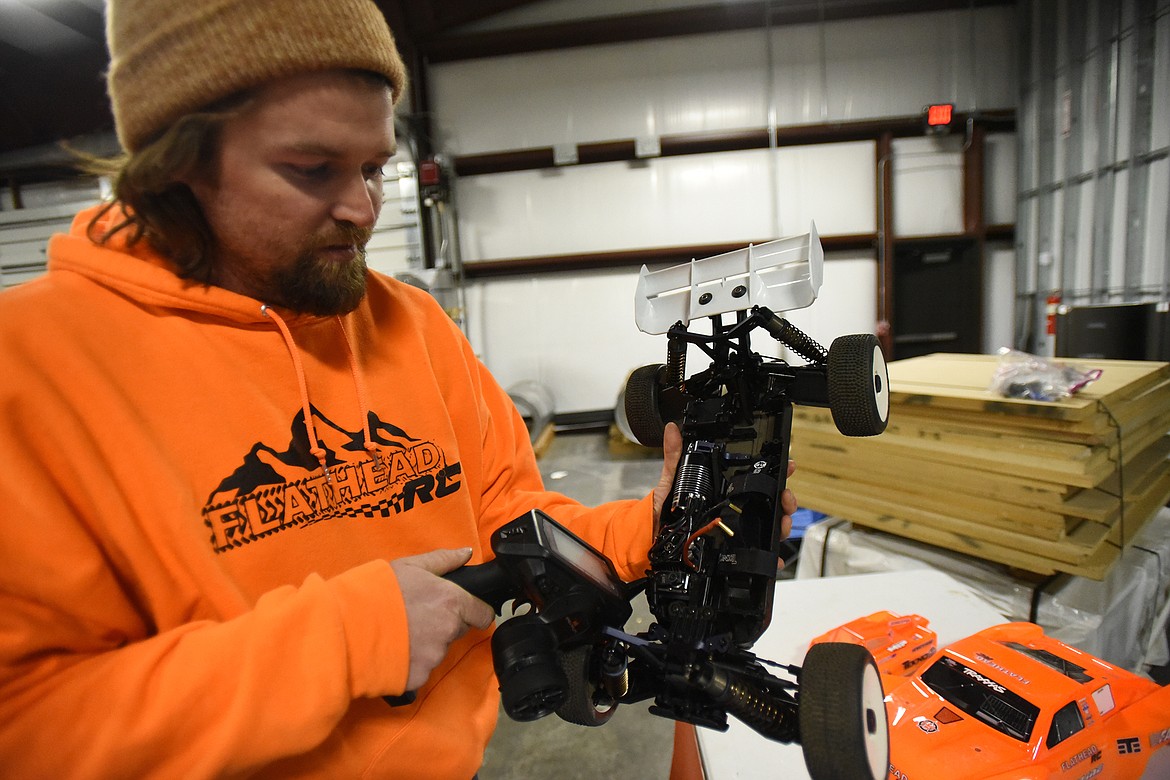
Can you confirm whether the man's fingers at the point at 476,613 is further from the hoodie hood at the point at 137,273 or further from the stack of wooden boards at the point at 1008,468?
the stack of wooden boards at the point at 1008,468

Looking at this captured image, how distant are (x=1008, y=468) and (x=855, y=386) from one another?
4.41 feet

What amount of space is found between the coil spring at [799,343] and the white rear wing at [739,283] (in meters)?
0.05

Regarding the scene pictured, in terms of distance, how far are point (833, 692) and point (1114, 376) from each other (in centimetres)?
235

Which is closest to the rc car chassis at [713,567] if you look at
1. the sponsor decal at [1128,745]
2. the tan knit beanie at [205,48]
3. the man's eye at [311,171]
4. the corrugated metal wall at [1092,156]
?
the man's eye at [311,171]

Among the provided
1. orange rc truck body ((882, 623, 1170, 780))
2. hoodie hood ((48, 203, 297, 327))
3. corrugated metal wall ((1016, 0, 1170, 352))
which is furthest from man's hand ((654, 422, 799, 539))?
corrugated metal wall ((1016, 0, 1170, 352))

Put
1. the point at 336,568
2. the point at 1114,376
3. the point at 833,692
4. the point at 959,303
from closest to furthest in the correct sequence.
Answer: the point at 833,692, the point at 336,568, the point at 1114,376, the point at 959,303

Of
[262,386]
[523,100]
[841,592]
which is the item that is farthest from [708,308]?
[523,100]

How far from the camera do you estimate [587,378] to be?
6.44 meters

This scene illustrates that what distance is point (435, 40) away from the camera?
5750mm

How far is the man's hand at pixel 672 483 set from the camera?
1.08 metres

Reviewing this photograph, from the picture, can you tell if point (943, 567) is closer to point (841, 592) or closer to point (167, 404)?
point (841, 592)

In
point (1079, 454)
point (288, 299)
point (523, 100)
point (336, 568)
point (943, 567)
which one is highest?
point (523, 100)

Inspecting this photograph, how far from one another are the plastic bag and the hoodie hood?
2.34 m

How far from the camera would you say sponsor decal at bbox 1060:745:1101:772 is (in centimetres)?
110
